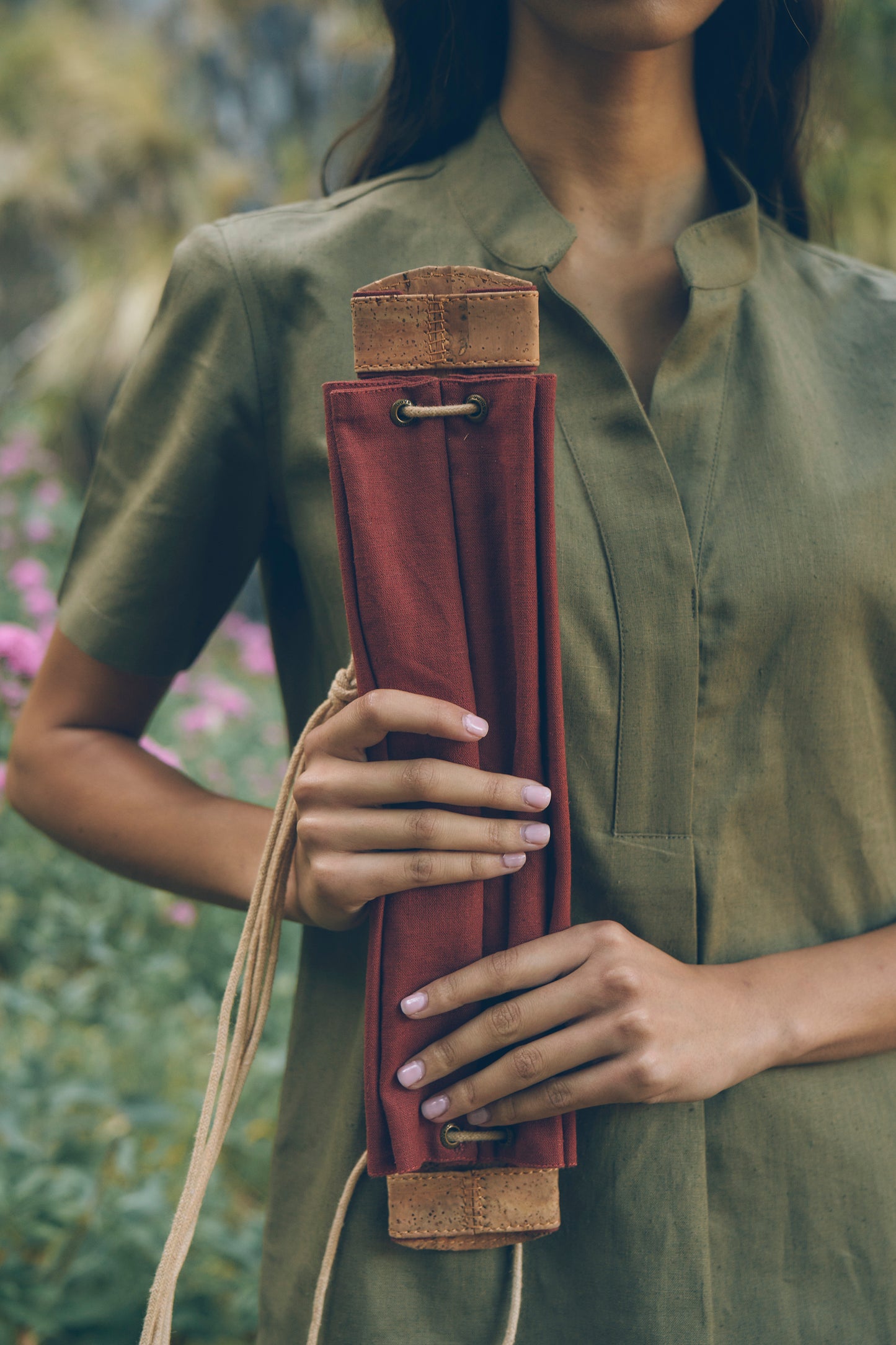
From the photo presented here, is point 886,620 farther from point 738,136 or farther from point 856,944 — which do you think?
point 738,136

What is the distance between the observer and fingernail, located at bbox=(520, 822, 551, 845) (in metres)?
0.82

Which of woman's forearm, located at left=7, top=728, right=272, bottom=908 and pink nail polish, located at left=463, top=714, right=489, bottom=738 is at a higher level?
pink nail polish, located at left=463, top=714, right=489, bottom=738

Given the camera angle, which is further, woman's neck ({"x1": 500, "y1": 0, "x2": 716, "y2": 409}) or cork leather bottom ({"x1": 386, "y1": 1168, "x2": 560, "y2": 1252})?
woman's neck ({"x1": 500, "y1": 0, "x2": 716, "y2": 409})

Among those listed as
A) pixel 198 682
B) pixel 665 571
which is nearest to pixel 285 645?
pixel 665 571

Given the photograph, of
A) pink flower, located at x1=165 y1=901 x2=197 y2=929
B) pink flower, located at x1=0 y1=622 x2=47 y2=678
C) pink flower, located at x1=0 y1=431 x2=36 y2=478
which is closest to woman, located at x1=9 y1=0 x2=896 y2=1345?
pink flower, located at x1=0 y1=622 x2=47 y2=678

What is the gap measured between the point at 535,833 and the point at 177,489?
0.47 metres

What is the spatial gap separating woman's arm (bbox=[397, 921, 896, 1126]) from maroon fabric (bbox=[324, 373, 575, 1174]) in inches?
0.7

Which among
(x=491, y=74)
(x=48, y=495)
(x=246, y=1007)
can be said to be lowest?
(x=48, y=495)

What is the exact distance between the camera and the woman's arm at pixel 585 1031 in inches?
32.8

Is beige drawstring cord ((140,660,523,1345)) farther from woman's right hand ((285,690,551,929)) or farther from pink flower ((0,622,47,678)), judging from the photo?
pink flower ((0,622,47,678))

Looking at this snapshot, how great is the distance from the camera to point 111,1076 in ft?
7.67

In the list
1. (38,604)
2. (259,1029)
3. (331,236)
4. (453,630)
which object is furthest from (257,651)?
(453,630)

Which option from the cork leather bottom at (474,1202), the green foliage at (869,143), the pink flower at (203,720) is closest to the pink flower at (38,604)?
the pink flower at (203,720)

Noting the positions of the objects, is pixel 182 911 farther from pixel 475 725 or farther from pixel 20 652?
pixel 475 725
